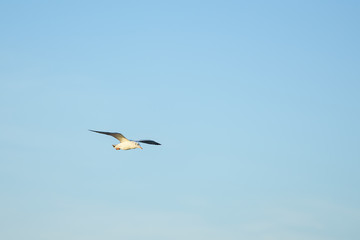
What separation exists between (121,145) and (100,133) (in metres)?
8.24

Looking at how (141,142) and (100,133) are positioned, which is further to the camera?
(141,142)

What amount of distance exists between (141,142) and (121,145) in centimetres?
404

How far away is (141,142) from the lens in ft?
304

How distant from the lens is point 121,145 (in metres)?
94.3

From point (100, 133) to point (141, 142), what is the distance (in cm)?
857

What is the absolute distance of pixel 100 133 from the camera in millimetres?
86812

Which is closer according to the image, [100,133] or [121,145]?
[100,133]
